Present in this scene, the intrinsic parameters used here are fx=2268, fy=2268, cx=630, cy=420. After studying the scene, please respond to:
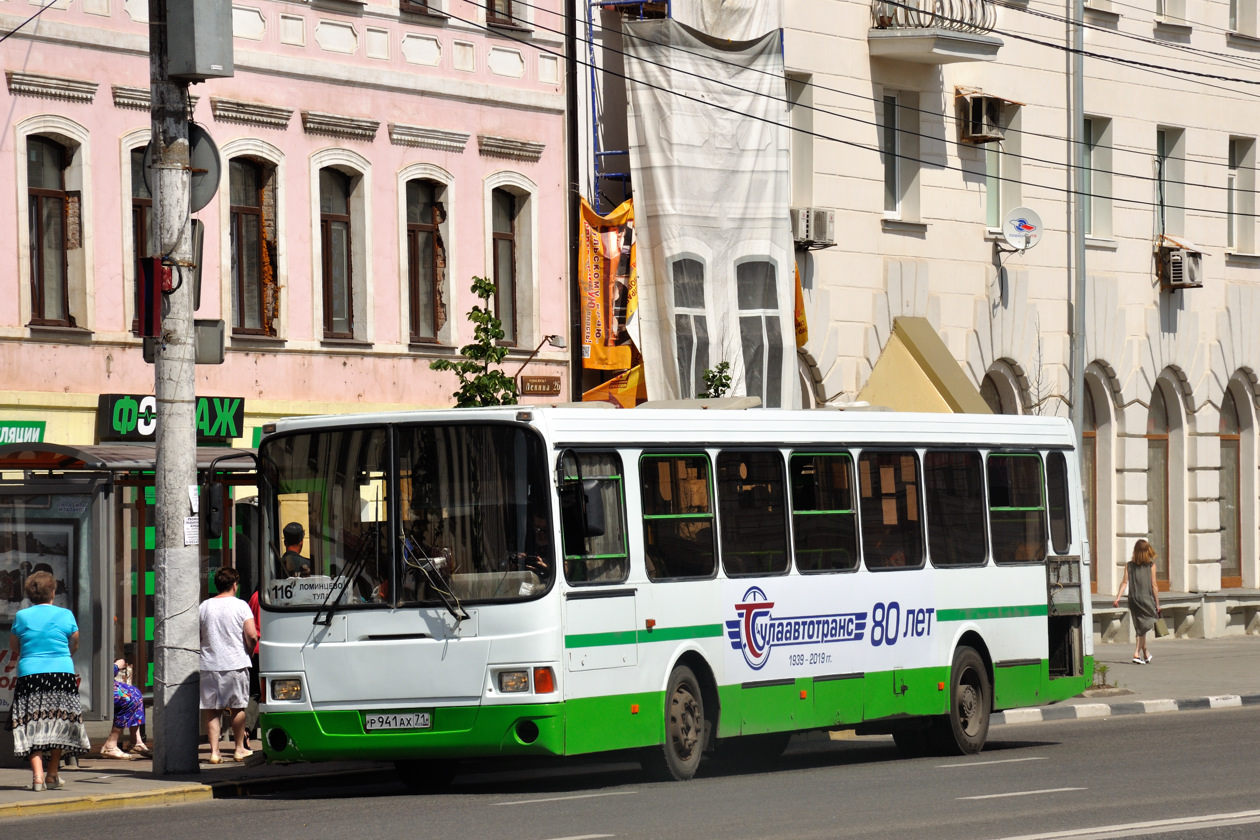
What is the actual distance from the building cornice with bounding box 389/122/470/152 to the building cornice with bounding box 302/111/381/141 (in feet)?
1.01

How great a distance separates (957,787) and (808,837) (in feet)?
11.2

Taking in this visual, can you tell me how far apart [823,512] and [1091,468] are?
21259 millimetres

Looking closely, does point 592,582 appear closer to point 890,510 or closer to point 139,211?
point 890,510

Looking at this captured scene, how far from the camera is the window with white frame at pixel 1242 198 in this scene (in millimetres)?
40969

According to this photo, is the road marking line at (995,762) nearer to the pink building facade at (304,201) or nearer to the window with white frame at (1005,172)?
the pink building facade at (304,201)

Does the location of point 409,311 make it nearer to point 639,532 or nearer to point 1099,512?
point 639,532

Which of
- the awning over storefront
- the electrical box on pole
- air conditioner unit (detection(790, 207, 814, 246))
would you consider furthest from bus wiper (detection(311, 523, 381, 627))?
air conditioner unit (detection(790, 207, 814, 246))

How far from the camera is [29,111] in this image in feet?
74.1

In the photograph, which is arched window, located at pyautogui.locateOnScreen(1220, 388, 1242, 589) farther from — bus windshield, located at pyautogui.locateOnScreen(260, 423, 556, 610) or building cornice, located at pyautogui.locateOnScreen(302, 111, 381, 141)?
bus windshield, located at pyautogui.locateOnScreen(260, 423, 556, 610)

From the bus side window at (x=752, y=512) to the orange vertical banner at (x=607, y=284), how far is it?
39.1ft

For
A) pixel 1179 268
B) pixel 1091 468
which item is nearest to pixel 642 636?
pixel 1091 468

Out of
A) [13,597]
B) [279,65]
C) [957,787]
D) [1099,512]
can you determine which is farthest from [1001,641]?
[1099,512]

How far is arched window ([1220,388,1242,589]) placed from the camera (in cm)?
4088

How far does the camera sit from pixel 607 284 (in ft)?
95.9
